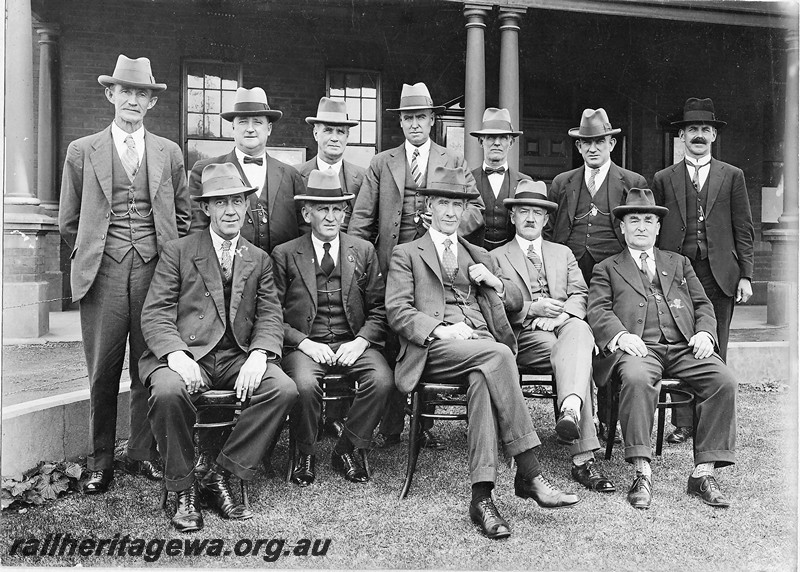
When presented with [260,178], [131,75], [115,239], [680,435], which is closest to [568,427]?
[680,435]

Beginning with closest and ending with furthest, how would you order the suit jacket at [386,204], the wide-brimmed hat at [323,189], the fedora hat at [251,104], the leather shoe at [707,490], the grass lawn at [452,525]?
1. the grass lawn at [452,525]
2. the leather shoe at [707,490]
3. the wide-brimmed hat at [323,189]
4. the fedora hat at [251,104]
5. the suit jacket at [386,204]

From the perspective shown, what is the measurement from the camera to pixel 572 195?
4.66m

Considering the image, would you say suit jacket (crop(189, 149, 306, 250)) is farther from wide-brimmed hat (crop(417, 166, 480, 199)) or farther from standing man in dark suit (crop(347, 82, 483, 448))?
wide-brimmed hat (crop(417, 166, 480, 199))

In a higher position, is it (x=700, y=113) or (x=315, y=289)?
(x=700, y=113)

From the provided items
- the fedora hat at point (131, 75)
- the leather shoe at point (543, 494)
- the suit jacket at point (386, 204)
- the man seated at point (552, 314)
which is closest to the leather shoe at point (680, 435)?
the man seated at point (552, 314)

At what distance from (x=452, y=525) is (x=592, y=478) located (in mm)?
917

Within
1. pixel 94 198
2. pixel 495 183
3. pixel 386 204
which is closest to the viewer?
pixel 94 198

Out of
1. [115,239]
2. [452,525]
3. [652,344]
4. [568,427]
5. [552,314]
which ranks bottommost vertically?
[452,525]

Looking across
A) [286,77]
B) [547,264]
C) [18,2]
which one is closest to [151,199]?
[547,264]

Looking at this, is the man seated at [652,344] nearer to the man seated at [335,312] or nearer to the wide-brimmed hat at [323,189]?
the man seated at [335,312]

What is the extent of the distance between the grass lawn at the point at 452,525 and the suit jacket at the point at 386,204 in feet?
4.59

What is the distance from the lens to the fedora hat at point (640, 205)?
13.4ft

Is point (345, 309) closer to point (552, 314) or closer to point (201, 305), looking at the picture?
point (201, 305)

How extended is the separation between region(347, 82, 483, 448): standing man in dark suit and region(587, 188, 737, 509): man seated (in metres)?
0.93
